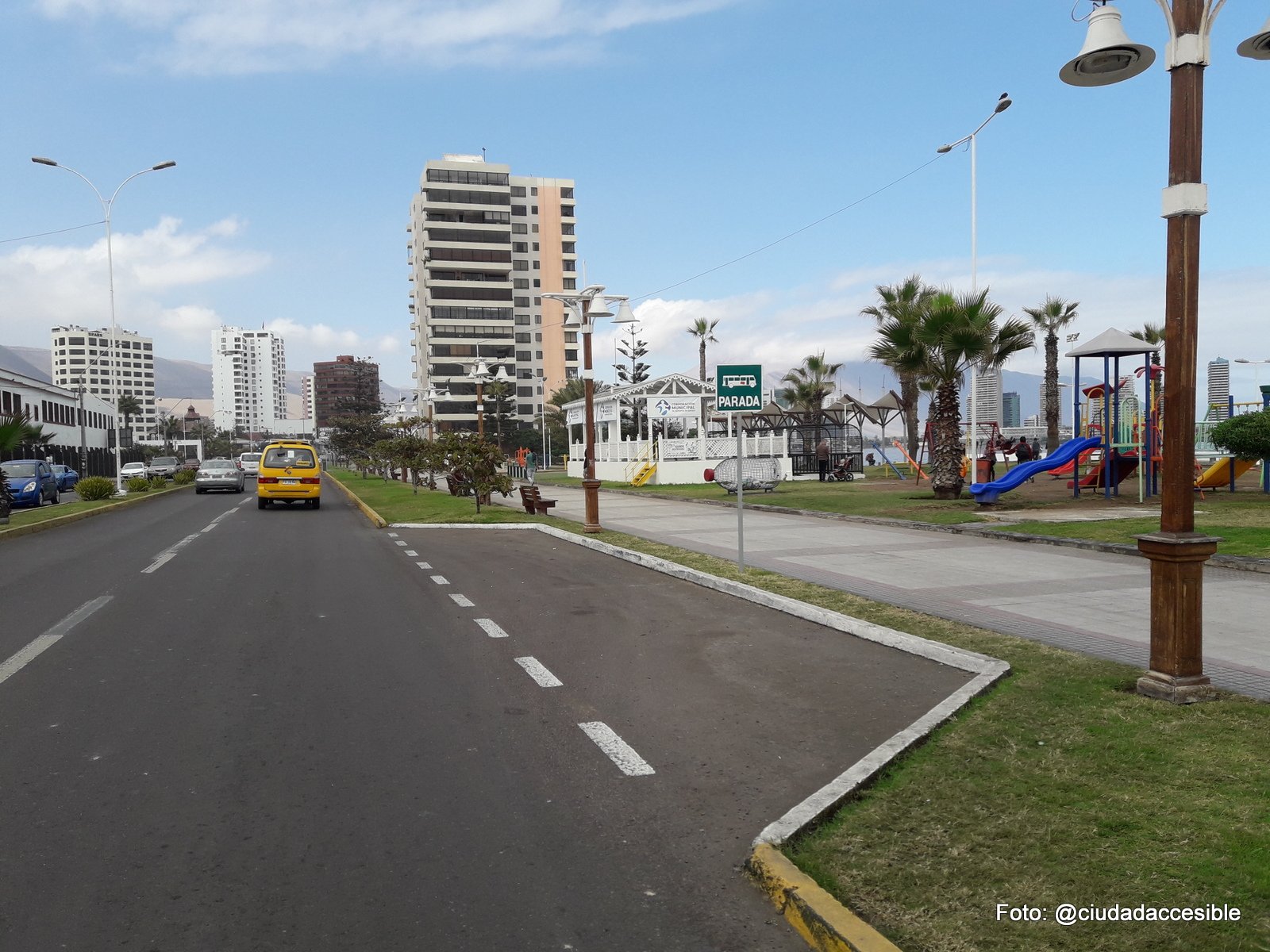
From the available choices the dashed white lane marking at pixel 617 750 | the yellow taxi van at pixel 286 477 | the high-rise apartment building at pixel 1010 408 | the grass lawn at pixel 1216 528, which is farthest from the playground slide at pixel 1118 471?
the high-rise apartment building at pixel 1010 408

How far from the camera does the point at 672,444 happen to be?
39750 mm

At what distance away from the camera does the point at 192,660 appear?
7.24m

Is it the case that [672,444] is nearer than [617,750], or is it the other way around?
[617,750]

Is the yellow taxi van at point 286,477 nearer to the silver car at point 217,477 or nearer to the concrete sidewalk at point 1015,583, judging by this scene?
the concrete sidewalk at point 1015,583

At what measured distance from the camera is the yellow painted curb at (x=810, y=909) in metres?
3.00

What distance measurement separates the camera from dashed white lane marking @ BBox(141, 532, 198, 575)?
42.5 feet

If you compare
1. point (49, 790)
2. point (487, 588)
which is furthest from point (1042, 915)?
point (487, 588)

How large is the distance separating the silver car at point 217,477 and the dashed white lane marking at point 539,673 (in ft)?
117

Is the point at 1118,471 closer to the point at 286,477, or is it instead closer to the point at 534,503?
the point at 534,503

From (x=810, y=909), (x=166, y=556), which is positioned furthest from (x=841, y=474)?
(x=810, y=909)

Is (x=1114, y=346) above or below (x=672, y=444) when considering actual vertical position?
above

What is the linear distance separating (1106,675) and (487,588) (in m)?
6.98

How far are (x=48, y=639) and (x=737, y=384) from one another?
7.69 metres

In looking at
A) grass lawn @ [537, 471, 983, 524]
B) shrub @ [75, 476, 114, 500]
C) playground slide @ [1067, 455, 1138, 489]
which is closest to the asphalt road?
grass lawn @ [537, 471, 983, 524]
